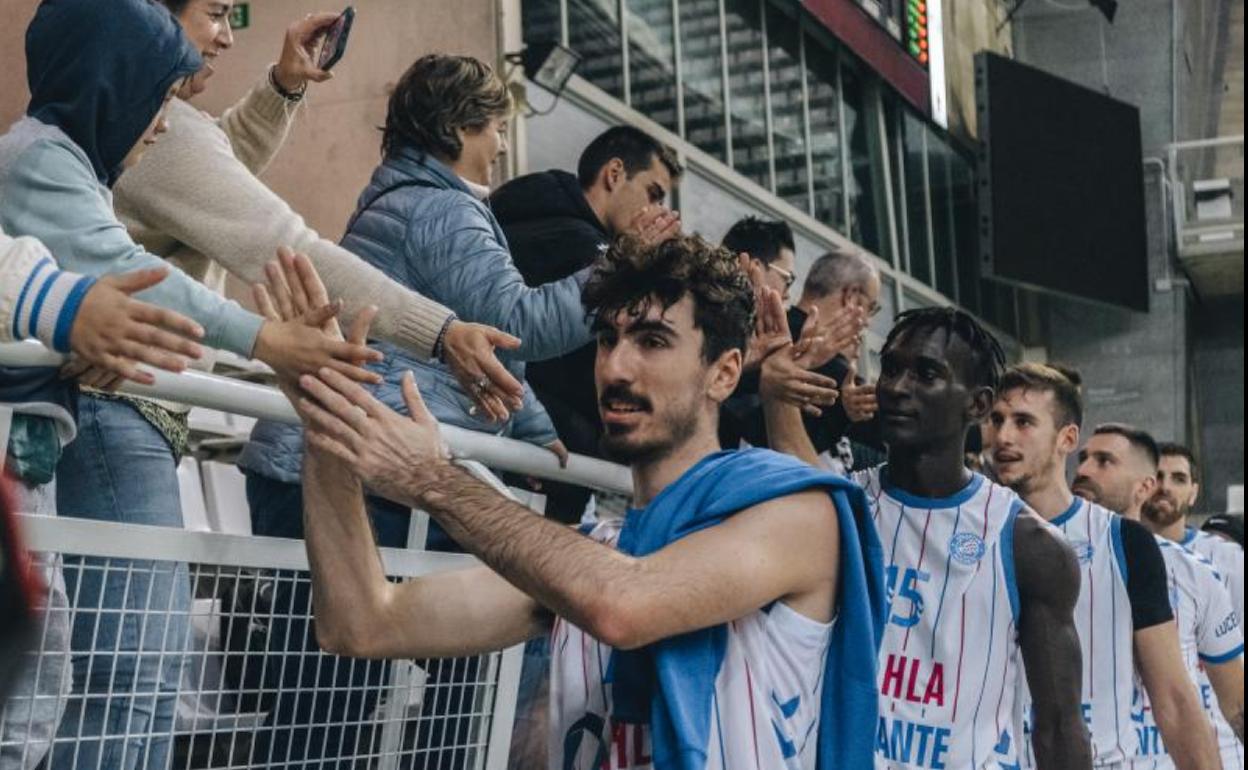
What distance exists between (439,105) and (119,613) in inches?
66.7

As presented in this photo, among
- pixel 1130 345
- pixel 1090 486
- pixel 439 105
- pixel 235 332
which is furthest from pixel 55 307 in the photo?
pixel 1130 345

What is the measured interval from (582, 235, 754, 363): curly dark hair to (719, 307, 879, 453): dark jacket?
1.30 metres

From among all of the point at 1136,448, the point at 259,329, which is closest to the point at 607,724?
the point at 259,329

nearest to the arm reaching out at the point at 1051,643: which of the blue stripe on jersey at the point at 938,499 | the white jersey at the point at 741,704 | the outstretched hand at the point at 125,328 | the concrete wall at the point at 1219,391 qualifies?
the blue stripe on jersey at the point at 938,499

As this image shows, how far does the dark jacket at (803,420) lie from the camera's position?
492cm

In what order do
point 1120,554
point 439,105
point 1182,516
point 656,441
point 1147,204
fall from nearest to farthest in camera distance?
point 656,441 < point 439,105 < point 1120,554 < point 1182,516 < point 1147,204

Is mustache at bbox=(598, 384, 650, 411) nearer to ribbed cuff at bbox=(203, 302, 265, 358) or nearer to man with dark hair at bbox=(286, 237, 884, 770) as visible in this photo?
man with dark hair at bbox=(286, 237, 884, 770)

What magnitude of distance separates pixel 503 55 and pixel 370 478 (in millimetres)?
6811

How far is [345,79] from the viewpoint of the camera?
30.4 feet

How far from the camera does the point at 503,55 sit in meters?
9.49

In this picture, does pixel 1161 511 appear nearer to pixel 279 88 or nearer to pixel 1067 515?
pixel 1067 515

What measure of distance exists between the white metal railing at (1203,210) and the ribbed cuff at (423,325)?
18.7m

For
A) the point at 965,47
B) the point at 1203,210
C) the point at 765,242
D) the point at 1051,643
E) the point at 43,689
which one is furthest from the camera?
the point at 1203,210

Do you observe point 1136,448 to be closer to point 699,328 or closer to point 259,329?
point 699,328
